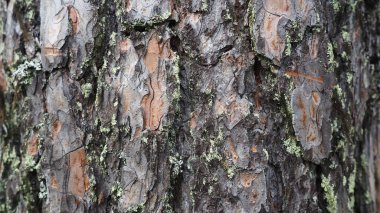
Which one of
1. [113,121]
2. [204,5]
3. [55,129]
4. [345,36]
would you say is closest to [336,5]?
[345,36]

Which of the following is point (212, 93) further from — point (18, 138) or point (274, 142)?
point (18, 138)

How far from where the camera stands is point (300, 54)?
113 centimetres

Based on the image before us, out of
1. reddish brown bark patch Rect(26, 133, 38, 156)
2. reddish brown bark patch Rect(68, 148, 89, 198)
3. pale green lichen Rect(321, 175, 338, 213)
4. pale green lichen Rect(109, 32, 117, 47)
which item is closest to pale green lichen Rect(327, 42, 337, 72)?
pale green lichen Rect(321, 175, 338, 213)

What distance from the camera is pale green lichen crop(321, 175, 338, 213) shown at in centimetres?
118

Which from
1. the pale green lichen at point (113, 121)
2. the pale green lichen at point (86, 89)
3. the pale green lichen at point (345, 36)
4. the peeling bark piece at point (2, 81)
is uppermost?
the pale green lichen at point (345, 36)

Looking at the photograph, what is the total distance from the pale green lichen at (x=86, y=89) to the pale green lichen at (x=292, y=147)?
45 cm

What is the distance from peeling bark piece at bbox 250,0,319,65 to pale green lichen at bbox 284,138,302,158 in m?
0.17

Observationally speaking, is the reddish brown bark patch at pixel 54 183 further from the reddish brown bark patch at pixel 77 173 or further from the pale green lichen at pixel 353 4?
the pale green lichen at pixel 353 4

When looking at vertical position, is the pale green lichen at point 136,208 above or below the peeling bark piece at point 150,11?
below

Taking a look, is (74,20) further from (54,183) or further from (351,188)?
(351,188)

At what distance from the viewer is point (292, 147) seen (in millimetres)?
1129

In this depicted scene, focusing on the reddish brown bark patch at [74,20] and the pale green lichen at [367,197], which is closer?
the reddish brown bark patch at [74,20]

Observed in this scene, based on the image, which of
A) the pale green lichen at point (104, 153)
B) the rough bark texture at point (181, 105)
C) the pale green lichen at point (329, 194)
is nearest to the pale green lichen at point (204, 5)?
the rough bark texture at point (181, 105)

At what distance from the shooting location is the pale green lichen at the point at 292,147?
44.3 inches
